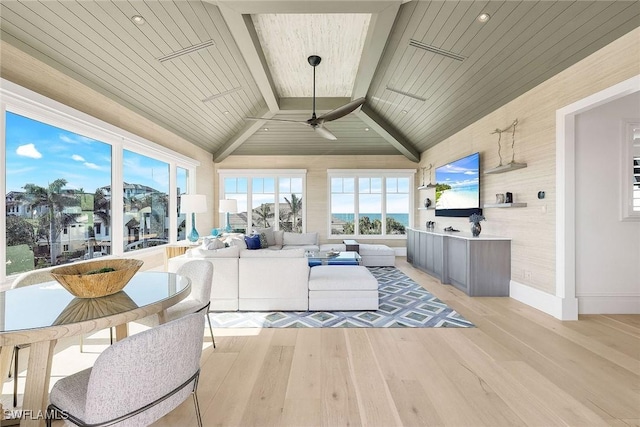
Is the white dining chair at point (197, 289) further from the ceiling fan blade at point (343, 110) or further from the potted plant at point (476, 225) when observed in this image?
the potted plant at point (476, 225)

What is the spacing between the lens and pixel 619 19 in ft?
7.88

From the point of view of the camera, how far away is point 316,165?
767cm

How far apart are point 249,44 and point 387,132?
3.73 meters

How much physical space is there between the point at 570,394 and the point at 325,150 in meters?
6.49

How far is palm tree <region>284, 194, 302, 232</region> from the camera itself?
775 centimetres

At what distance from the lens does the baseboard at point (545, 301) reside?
3.12 m

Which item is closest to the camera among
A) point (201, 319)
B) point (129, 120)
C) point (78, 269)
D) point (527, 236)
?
point (201, 319)

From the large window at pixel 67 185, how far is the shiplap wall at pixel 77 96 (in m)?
0.14

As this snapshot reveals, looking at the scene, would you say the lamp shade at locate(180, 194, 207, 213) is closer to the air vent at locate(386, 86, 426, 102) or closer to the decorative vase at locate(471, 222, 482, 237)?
the air vent at locate(386, 86, 426, 102)

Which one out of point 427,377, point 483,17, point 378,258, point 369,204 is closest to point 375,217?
point 369,204

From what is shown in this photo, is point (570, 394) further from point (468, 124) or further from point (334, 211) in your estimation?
point (334, 211)

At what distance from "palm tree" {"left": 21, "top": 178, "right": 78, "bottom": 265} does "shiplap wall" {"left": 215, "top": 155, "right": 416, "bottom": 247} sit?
4505 millimetres

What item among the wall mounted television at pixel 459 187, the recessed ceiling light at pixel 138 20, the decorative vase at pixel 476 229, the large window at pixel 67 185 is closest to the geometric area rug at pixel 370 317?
the decorative vase at pixel 476 229

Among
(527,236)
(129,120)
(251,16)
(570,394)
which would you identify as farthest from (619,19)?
(129,120)
